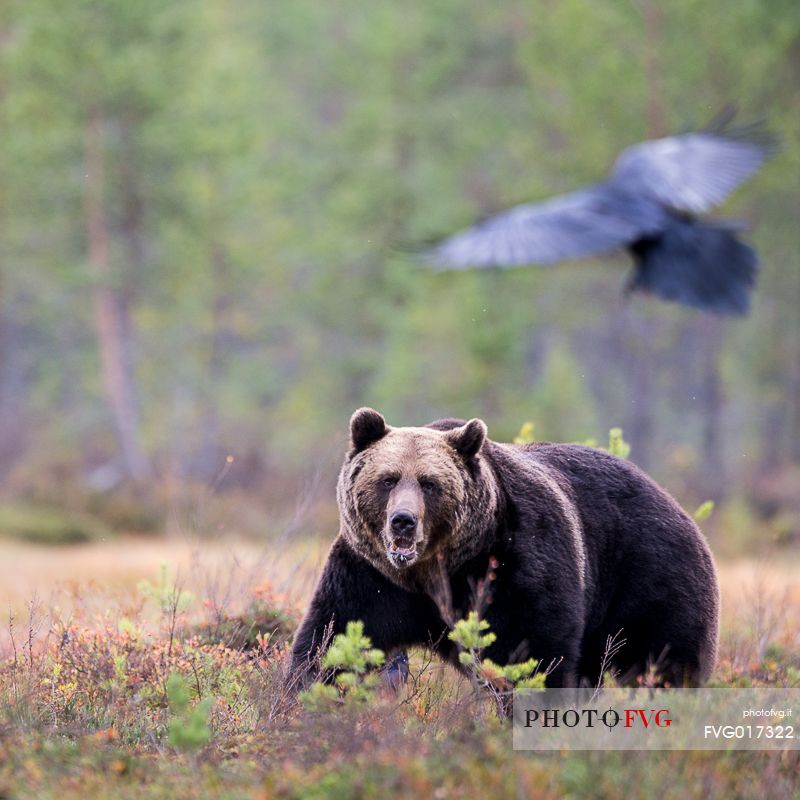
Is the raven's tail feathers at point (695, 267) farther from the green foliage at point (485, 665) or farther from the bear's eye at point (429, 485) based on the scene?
the green foliage at point (485, 665)

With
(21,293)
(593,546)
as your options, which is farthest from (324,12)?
(593,546)

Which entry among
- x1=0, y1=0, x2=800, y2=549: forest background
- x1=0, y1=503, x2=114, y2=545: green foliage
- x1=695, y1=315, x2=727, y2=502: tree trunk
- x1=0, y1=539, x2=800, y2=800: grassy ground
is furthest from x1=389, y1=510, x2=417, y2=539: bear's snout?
x1=695, y1=315, x2=727, y2=502: tree trunk

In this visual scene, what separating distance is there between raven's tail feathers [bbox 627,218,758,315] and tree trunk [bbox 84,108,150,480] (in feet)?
47.1

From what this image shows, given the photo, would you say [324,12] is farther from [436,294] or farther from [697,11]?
[697,11]

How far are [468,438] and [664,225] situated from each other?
27.4ft

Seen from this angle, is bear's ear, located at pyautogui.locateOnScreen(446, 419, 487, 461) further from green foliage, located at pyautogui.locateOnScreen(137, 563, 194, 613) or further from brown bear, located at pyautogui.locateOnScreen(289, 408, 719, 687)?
green foliage, located at pyautogui.locateOnScreen(137, 563, 194, 613)

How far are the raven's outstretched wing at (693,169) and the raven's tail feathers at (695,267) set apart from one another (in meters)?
0.36

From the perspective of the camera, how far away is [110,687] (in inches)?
232

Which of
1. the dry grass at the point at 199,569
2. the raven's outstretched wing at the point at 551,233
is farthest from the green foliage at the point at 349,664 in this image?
the raven's outstretched wing at the point at 551,233

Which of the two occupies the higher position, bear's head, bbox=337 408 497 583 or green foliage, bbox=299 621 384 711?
bear's head, bbox=337 408 497 583

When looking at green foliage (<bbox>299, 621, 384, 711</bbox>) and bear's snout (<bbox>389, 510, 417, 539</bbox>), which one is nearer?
green foliage (<bbox>299, 621, 384, 711</bbox>)

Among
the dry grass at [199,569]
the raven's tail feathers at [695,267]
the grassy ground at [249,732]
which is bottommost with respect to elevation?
the dry grass at [199,569]

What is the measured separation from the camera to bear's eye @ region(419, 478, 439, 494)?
578 cm

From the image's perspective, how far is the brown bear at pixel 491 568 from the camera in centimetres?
572
